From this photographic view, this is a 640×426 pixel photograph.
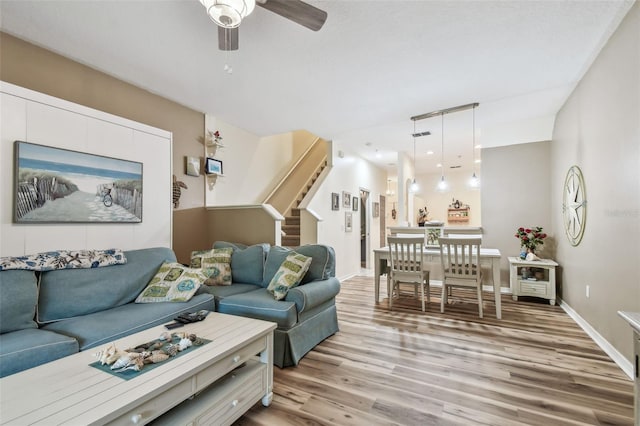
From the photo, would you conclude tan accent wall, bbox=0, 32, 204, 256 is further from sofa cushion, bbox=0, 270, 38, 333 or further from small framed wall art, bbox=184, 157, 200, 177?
sofa cushion, bbox=0, 270, 38, 333

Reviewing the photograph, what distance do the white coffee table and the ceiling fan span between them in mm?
1860

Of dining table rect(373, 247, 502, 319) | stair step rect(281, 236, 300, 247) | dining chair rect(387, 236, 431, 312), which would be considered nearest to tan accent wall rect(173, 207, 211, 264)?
stair step rect(281, 236, 300, 247)

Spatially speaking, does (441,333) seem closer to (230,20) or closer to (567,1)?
(567,1)

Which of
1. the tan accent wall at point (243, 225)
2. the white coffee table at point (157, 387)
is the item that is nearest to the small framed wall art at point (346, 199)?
the tan accent wall at point (243, 225)

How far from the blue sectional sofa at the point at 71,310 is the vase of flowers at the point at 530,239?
4536 millimetres

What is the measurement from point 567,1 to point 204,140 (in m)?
4.02

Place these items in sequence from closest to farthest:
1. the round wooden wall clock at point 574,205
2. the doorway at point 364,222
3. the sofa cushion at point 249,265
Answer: the round wooden wall clock at point 574,205
the sofa cushion at point 249,265
the doorway at point 364,222

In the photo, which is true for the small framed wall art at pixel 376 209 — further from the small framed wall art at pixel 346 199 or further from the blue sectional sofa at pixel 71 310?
the blue sectional sofa at pixel 71 310

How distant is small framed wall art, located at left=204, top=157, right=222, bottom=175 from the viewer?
412cm

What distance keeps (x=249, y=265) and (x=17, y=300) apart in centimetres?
185

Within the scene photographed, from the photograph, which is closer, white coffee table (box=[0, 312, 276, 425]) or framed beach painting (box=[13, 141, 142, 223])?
white coffee table (box=[0, 312, 276, 425])

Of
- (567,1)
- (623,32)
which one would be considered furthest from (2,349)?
(623,32)

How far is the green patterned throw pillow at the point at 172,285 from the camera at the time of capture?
101 inches

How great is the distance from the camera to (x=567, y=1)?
6.66 ft
